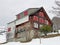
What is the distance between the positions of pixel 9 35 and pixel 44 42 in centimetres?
3442

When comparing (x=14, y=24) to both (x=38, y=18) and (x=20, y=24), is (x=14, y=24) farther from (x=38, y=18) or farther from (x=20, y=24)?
(x=38, y=18)

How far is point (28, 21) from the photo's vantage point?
49500 millimetres

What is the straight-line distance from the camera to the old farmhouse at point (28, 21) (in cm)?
4951

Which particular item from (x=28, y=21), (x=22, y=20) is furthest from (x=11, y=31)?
(x=28, y=21)

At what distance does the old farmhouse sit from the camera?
162 ft

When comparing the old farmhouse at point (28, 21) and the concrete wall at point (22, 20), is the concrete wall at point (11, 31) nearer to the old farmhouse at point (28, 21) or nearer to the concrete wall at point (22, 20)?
the old farmhouse at point (28, 21)

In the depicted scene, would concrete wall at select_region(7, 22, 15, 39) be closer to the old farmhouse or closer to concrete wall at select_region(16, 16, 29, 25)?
the old farmhouse

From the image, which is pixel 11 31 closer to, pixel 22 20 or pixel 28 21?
pixel 22 20

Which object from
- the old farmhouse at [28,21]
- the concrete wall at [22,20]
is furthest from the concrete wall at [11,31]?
the concrete wall at [22,20]

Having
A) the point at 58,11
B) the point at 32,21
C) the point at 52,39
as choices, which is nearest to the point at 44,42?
the point at 52,39

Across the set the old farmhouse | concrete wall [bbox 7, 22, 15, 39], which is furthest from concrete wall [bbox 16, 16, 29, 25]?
concrete wall [bbox 7, 22, 15, 39]

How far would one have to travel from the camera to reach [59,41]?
22.6m

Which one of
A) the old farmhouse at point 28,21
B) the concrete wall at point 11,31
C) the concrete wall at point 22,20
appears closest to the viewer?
the old farmhouse at point 28,21

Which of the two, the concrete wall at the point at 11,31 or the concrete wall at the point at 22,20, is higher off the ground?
the concrete wall at the point at 22,20
